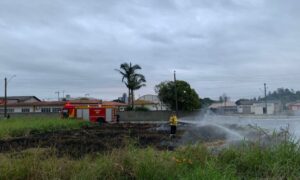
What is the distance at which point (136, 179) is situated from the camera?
723 cm

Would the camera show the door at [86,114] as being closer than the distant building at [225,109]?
Yes

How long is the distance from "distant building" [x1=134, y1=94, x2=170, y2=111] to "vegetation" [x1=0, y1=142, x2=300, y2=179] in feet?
225

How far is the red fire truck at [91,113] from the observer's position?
174 feet

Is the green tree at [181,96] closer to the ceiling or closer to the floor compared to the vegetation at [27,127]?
closer to the ceiling

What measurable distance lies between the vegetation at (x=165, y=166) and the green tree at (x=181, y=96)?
65052mm

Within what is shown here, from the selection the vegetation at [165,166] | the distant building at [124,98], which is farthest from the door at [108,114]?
the distant building at [124,98]

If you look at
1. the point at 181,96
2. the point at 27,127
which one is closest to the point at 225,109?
the point at 181,96

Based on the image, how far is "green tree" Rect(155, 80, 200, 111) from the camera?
7350cm

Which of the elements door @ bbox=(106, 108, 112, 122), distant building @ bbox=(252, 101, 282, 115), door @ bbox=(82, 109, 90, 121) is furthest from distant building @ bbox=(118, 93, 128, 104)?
door @ bbox=(82, 109, 90, 121)

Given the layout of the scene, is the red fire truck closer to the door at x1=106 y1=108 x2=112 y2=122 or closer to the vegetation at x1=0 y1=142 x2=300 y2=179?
the door at x1=106 y1=108 x2=112 y2=122

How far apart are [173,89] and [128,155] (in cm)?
6679

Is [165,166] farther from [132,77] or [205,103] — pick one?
[205,103]

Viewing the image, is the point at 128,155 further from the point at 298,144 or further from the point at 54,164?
the point at 298,144

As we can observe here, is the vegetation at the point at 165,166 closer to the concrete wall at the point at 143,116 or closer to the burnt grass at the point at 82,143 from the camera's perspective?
the burnt grass at the point at 82,143
